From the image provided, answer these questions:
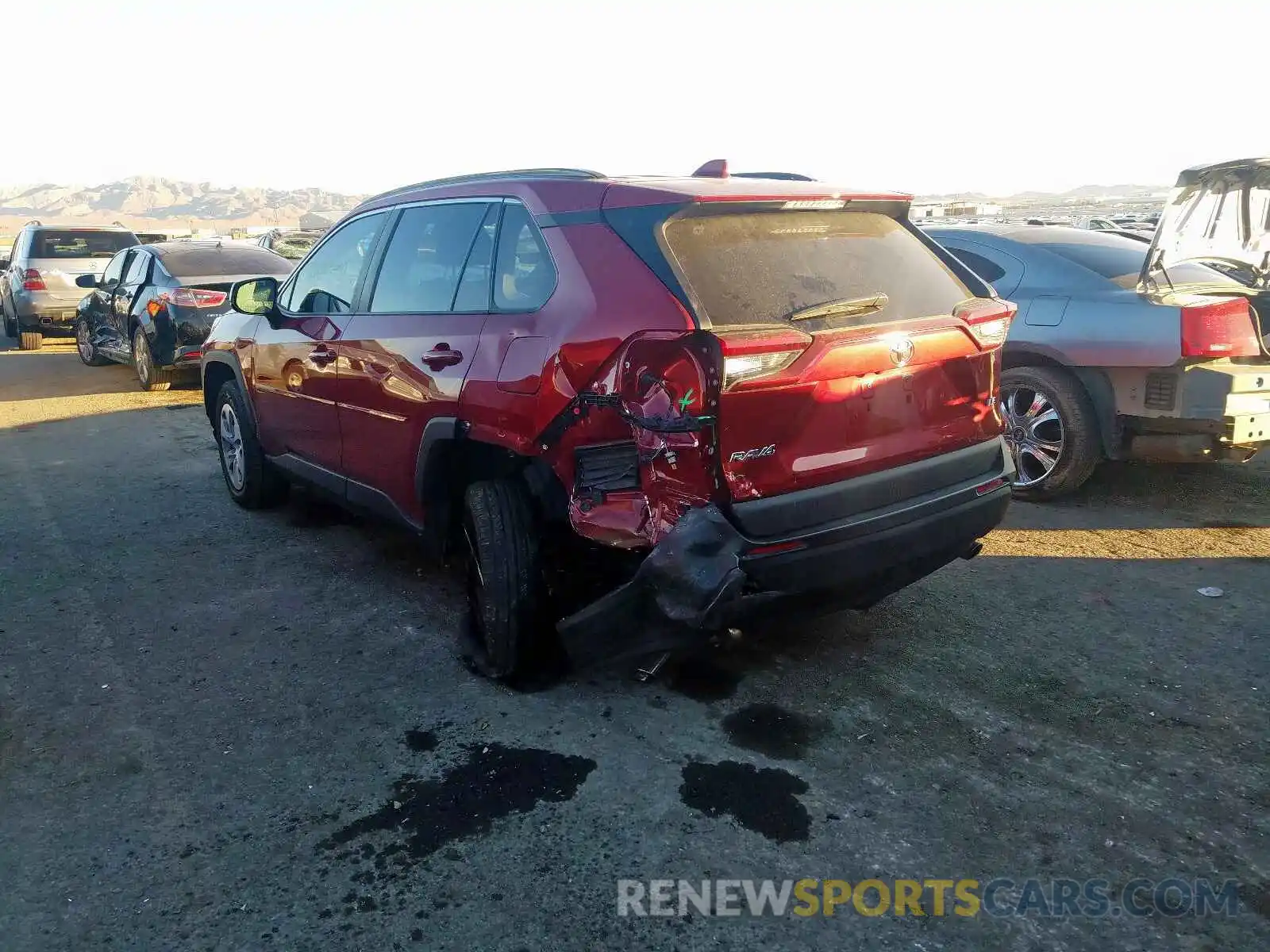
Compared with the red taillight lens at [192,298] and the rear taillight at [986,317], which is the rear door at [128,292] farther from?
the rear taillight at [986,317]

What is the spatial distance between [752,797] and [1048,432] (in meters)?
3.87

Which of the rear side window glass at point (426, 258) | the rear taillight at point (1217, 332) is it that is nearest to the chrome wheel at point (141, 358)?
the rear side window glass at point (426, 258)

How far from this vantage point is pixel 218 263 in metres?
10.6

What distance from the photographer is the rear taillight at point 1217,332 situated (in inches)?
205

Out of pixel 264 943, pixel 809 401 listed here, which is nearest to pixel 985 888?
pixel 809 401

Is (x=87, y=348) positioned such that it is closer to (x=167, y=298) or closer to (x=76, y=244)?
(x=76, y=244)

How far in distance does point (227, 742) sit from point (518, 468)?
138 cm

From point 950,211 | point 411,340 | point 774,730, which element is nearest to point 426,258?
point 411,340

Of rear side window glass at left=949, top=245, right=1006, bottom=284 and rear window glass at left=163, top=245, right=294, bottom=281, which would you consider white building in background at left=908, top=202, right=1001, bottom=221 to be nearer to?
rear window glass at left=163, top=245, right=294, bottom=281

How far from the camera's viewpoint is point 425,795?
9.87 ft

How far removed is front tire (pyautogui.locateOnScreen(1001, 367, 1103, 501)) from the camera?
5734 mm

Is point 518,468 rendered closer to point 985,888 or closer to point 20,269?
point 985,888

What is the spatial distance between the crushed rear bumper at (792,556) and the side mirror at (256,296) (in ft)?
9.67

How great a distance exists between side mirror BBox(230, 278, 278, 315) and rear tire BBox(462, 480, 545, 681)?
232 cm
